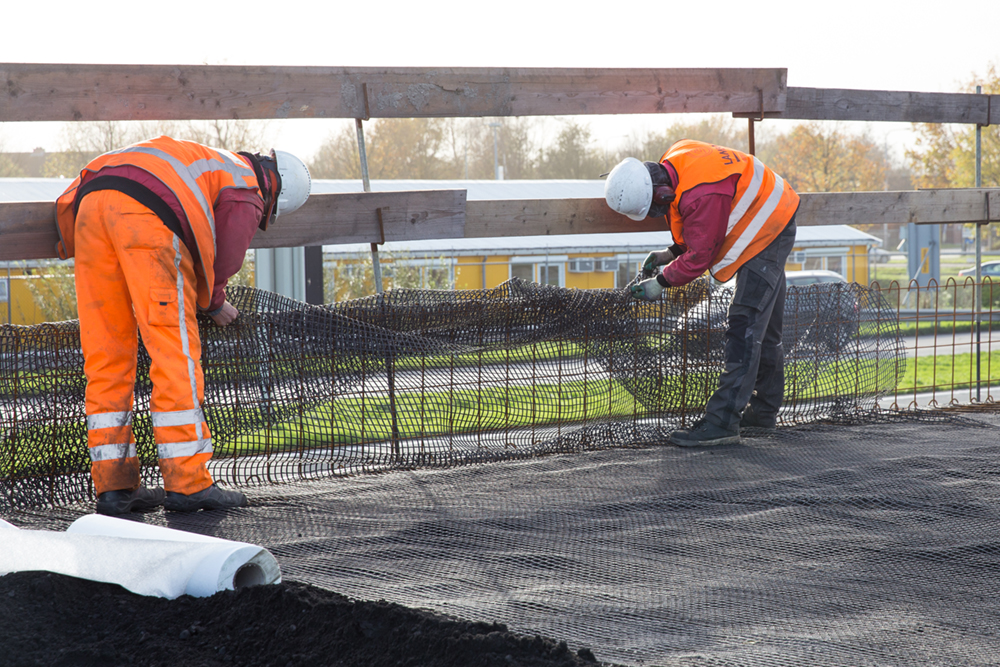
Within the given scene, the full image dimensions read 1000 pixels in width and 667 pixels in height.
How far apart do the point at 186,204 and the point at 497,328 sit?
1925mm

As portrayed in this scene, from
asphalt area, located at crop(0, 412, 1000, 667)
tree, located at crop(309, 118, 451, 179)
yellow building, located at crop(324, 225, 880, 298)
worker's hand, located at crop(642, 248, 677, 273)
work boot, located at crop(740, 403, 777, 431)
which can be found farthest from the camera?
tree, located at crop(309, 118, 451, 179)

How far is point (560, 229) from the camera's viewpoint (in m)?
5.62

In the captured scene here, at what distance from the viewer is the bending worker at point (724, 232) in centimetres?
519

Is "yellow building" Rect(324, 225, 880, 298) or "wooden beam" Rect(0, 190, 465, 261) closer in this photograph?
"wooden beam" Rect(0, 190, 465, 261)

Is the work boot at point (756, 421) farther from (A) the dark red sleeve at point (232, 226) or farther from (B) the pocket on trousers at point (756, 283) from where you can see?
(A) the dark red sleeve at point (232, 226)

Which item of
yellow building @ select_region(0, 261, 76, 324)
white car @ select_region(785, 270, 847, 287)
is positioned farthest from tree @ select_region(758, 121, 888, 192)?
yellow building @ select_region(0, 261, 76, 324)

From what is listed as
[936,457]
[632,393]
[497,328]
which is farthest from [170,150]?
[936,457]

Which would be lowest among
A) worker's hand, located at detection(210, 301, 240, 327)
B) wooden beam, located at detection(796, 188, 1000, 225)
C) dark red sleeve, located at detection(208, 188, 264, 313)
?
worker's hand, located at detection(210, 301, 240, 327)

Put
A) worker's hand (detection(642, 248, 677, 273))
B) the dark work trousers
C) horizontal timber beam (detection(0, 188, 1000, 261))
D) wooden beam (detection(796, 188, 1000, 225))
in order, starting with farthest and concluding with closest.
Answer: wooden beam (detection(796, 188, 1000, 225)) → worker's hand (detection(642, 248, 677, 273)) → the dark work trousers → horizontal timber beam (detection(0, 188, 1000, 261))

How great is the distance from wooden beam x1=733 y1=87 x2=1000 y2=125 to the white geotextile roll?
5.12 m

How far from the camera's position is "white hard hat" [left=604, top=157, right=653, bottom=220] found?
529cm

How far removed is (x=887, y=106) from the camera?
276 inches

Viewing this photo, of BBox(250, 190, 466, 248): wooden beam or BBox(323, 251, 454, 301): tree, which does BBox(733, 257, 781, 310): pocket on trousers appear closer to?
BBox(250, 190, 466, 248): wooden beam

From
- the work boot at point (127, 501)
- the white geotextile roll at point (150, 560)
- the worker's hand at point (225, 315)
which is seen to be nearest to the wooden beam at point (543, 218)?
the worker's hand at point (225, 315)
